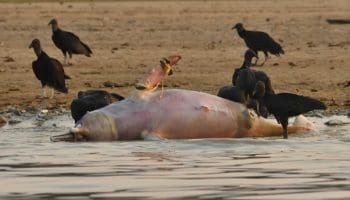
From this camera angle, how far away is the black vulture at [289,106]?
11.9 m

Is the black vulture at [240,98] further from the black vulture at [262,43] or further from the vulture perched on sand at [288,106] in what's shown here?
the black vulture at [262,43]

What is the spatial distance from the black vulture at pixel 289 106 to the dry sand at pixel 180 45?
2.55 metres

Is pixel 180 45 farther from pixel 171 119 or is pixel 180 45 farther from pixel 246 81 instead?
pixel 171 119

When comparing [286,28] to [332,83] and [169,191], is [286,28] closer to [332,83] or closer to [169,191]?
[332,83]

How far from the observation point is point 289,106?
11.9m

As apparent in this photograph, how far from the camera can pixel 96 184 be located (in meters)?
8.41

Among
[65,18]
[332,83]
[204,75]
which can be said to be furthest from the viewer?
[65,18]

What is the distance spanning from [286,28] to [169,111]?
60.3ft

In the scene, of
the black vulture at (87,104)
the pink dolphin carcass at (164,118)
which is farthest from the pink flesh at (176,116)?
the black vulture at (87,104)

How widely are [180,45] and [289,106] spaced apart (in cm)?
1227

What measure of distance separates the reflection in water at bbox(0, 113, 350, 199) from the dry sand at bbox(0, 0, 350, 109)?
12.7ft

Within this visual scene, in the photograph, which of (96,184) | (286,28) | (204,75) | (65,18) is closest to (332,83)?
(204,75)

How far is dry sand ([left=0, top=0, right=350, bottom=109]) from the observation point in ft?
55.8

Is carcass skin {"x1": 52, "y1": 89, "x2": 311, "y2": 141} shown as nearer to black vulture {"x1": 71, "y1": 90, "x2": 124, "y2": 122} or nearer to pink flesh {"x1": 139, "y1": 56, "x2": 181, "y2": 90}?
pink flesh {"x1": 139, "y1": 56, "x2": 181, "y2": 90}
